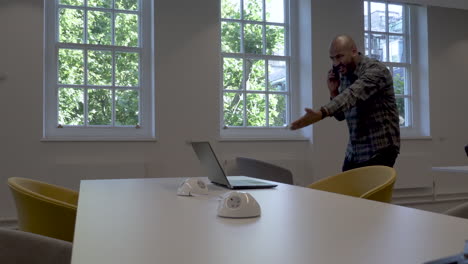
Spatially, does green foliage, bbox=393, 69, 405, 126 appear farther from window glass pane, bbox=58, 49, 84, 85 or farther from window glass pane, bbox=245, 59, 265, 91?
window glass pane, bbox=58, 49, 84, 85

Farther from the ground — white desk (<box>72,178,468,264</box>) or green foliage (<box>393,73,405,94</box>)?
green foliage (<box>393,73,405,94</box>)

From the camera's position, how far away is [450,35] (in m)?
6.30

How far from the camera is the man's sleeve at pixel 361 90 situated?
2799 millimetres

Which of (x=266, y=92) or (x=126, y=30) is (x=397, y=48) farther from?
(x=126, y=30)

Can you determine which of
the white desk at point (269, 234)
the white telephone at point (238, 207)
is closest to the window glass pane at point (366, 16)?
the white desk at point (269, 234)

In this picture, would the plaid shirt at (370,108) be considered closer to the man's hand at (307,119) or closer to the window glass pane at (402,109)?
the man's hand at (307,119)

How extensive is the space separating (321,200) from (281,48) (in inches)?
166

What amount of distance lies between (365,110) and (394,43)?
3.65 m

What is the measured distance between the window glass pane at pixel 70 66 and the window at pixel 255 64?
154cm

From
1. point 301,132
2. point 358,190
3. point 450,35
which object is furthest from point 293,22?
point 358,190

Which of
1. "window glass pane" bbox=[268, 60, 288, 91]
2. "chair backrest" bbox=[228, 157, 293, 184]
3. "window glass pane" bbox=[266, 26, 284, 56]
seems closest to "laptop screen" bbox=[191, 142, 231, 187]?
"chair backrest" bbox=[228, 157, 293, 184]

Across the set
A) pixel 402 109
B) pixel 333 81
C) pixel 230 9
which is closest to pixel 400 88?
pixel 402 109

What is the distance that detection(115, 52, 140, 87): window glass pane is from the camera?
491 cm

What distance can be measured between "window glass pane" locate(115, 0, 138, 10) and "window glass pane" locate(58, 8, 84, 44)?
384 mm
